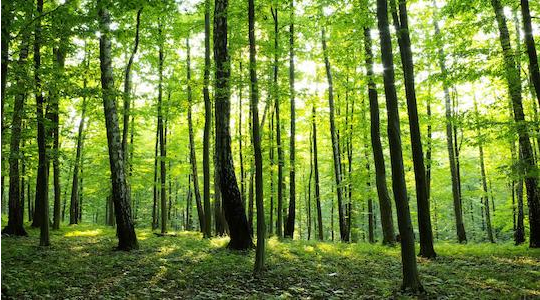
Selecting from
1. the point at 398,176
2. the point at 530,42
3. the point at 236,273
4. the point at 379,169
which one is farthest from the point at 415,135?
the point at 236,273

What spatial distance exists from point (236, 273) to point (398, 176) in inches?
182

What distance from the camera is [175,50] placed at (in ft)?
74.8

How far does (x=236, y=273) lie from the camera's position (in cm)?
955

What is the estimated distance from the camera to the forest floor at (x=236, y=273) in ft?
25.2

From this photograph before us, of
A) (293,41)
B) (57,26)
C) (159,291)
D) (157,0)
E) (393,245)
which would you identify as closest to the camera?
(159,291)

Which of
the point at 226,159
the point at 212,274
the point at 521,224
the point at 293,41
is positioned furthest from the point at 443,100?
the point at 212,274

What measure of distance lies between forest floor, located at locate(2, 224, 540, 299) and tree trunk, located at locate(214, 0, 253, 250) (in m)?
0.66

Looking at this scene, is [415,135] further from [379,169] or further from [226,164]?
[226,164]

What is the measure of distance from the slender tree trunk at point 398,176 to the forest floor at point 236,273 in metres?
0.51

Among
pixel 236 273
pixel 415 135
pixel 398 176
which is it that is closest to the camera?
pixel 398 176

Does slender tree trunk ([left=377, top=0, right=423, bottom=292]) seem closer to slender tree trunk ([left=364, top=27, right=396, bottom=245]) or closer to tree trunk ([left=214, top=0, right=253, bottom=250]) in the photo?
tree trunk ([left=214, top=0, right=253, bottom=250])

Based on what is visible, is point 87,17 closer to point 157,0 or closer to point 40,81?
point 157,0

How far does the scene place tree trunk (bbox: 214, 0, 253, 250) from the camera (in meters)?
11.8

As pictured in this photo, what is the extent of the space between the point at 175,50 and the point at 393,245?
53.7 feet
